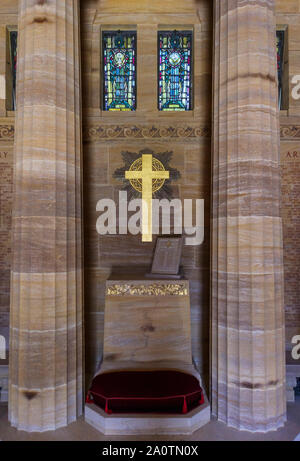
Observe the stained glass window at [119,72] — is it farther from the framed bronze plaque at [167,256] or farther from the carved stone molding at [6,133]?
the framed bronze plaque at [167,256]

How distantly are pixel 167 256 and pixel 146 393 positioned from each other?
192 cm

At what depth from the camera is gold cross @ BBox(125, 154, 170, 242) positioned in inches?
213

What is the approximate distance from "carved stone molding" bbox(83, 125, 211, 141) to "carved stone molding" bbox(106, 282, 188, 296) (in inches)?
103

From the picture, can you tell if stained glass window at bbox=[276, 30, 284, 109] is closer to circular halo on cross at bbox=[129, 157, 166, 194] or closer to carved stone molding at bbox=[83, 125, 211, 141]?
carved stone molding at bbox=[83, 125, 211, 141]

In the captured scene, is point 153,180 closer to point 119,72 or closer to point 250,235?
point 119,72

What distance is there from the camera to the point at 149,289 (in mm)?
4488

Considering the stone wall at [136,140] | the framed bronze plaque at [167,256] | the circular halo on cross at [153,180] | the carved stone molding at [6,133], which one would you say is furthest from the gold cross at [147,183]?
the carved stone molding at [6,133]

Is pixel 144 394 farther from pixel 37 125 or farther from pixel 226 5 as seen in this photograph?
pixel 226 5

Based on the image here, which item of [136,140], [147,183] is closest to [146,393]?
[147,183]

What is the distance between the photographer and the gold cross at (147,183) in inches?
213

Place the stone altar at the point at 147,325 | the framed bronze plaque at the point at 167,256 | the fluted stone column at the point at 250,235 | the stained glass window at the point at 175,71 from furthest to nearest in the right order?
the stained glass window at the point at 175,71 < the framed bronze plaque at the point at 167,256 < the stone altar at the point at 147,325 < the fluted stone column at the point at 250,235

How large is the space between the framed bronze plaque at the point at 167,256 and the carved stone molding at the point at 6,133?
315cm

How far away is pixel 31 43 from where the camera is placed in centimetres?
399
